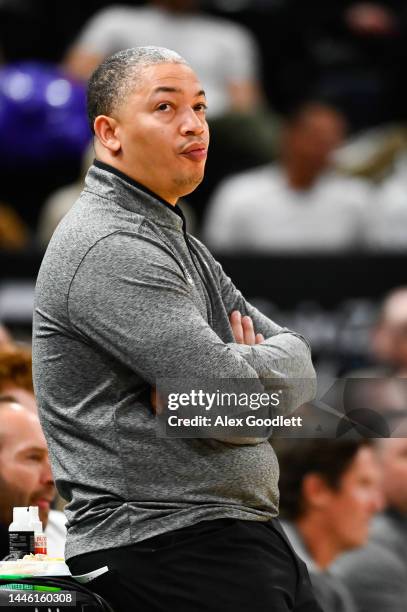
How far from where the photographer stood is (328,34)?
30.1ft

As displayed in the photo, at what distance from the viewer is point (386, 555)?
168 inches

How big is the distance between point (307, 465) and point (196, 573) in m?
1.51

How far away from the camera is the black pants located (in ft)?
7.46

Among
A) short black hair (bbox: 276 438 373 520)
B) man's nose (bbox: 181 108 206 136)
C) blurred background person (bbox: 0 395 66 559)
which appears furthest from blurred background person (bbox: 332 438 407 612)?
man's nose (bbox: 181 108 206 136)

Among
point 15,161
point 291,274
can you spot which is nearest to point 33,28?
point 15,161

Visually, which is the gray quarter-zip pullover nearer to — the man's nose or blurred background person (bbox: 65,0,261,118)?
the man's nose

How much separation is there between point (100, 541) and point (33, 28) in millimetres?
6964

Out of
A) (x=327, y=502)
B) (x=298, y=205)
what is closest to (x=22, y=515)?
(x=327, y=502)

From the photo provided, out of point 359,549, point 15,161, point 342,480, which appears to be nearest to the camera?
point 342,480

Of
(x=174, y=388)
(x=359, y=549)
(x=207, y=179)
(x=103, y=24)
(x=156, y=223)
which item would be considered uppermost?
(x=103, y=24)

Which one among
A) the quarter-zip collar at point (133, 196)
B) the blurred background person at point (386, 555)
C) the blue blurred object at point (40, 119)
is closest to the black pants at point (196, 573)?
the quarter-zip collar at point (133, 196)

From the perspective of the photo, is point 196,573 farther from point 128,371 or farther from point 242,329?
point 242,329

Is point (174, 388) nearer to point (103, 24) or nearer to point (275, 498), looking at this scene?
point (275, 498)

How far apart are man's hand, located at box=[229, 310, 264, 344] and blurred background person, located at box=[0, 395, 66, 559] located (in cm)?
68
